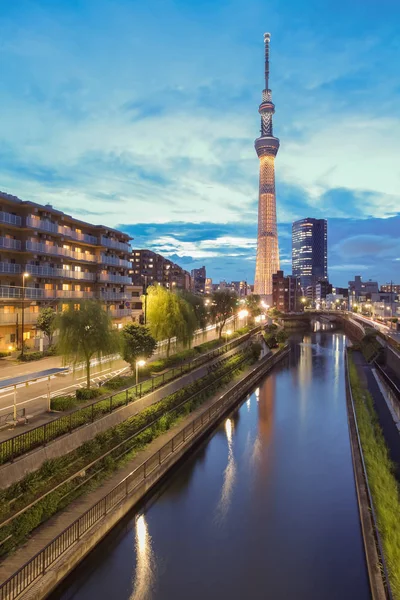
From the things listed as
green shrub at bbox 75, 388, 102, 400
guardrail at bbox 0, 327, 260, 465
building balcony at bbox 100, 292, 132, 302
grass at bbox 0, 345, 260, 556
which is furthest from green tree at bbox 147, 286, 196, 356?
building balcony at bbox 100, 292, 132, 302

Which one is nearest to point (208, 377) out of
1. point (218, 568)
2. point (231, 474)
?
point (231, 474)

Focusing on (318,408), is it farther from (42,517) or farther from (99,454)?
(42,517)

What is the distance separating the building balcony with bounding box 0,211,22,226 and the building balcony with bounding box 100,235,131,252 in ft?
42.1

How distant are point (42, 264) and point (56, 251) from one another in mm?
1897

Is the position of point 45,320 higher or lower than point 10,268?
lower

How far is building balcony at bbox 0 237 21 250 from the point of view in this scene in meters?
32.5

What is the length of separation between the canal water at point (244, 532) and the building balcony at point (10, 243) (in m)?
22.0

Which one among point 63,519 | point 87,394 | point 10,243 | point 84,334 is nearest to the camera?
point 63,519

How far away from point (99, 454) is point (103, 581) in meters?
4.64

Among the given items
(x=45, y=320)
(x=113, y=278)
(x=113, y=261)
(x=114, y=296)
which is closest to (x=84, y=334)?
(x=45, y=320)

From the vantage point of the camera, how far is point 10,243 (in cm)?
3338

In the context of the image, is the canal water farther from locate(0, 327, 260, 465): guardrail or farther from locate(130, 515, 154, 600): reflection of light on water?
locate(0, 327, 260, 465): guardrail

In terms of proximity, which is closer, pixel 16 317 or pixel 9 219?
pixel 16 317

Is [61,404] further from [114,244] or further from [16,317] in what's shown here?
[114,244]
